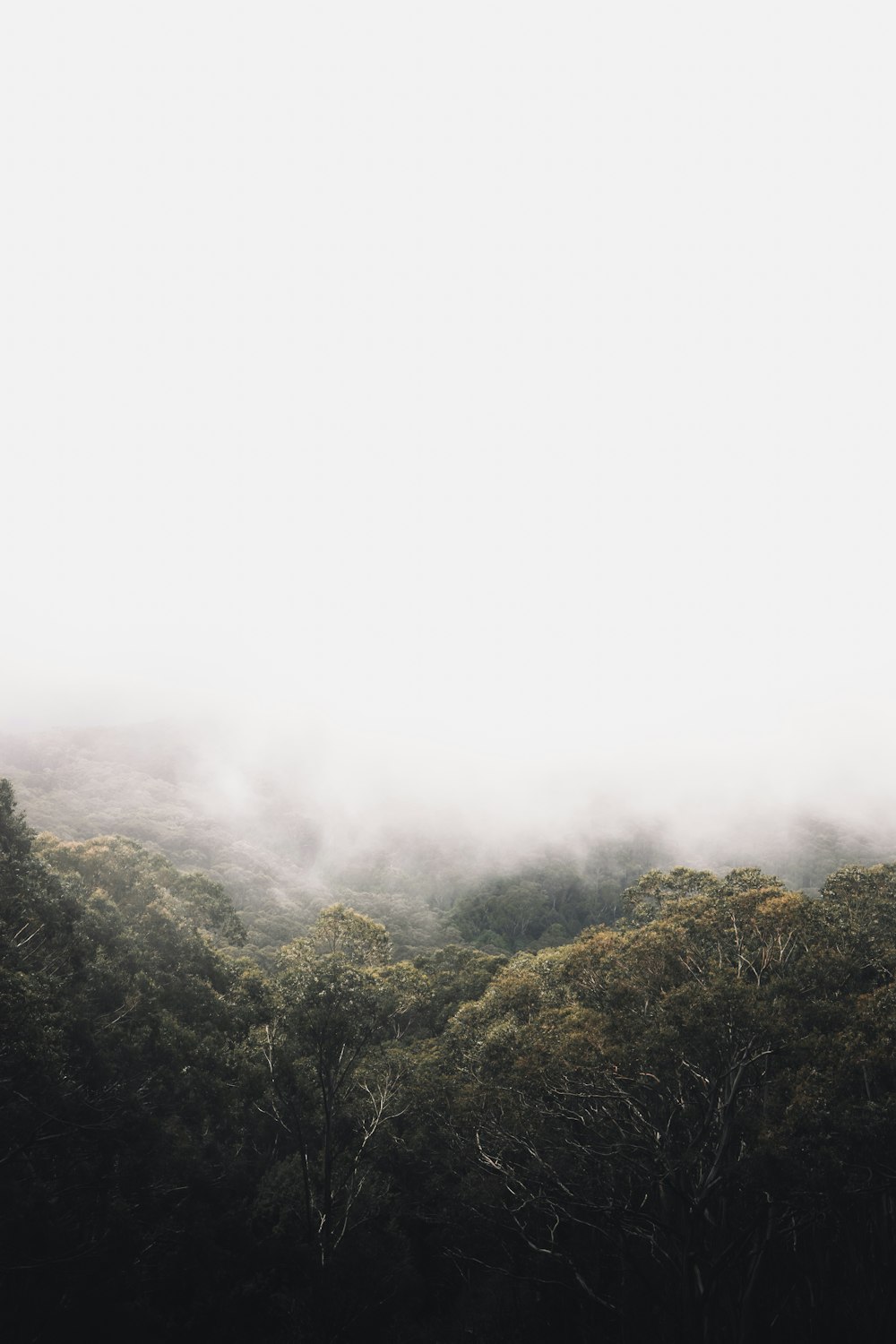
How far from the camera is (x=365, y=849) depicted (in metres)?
155

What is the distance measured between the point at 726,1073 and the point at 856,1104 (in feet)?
10.0

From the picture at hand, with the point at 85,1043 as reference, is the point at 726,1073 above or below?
above

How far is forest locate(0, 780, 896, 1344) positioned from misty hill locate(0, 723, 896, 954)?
159 feet

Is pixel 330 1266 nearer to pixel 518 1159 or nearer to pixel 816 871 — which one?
pixel 518 1159

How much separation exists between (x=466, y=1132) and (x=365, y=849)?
138842mm

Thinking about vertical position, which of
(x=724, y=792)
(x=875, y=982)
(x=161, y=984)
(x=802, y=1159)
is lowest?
(x=724, y=792)

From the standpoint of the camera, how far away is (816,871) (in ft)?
406

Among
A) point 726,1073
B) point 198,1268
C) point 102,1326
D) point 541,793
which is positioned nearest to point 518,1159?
point 726,1073

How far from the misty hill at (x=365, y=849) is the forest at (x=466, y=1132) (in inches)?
1903

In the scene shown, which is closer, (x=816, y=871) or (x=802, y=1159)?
(x=802, y=1159)

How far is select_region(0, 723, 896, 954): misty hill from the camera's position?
4045 inches

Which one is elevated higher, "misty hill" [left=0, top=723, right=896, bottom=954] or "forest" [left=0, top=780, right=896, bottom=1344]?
"forest" [left=0, top=780, right=896, bottom=1344]

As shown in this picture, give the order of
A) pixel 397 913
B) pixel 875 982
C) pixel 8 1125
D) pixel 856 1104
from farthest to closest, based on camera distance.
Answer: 1. pixel 397 913
2. pixel 875 982
3. pixel 8 1125
4. pixel 856 1104

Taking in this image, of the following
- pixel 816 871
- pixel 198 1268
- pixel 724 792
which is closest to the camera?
pixel 198 1268
